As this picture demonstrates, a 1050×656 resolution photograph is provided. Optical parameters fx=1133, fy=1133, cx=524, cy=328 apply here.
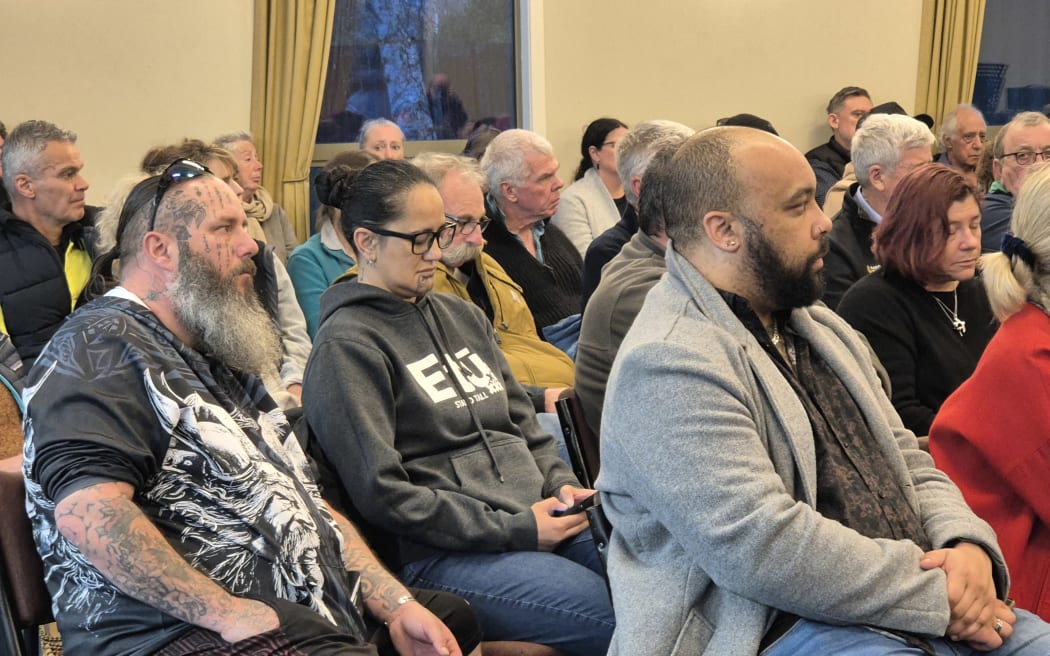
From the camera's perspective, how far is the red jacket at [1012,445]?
200 cm

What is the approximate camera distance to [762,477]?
158 centimetres

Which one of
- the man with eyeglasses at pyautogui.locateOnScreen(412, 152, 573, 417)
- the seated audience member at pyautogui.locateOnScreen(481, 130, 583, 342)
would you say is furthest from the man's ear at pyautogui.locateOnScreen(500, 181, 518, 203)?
the man with eyeglasses at pyautogui.locateOnScreen(412, 152, 573, 417)

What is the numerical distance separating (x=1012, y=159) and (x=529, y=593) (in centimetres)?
341

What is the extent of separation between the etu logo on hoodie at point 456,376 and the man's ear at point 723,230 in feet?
2.59

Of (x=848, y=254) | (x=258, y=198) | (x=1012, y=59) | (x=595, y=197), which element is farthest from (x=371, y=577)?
(x=1012, y=59)

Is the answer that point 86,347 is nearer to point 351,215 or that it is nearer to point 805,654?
point 351,215

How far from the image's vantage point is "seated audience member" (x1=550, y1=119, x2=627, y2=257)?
201 inches

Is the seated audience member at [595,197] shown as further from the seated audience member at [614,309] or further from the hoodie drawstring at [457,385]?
the hoodie drawstring at [457,385]

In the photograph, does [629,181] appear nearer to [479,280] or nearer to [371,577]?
[479,280]

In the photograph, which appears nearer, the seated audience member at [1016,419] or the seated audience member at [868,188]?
the seated audience member at [1016,419]

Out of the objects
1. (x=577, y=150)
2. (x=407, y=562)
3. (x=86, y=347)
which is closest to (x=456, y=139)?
(x=577, y=150)

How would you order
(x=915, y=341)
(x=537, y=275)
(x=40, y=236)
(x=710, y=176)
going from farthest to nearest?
(x=537, y=275), (x=40, y=236), (x=915, y=341), (x=710, y=176)

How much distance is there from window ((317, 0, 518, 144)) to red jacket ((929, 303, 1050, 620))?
4579 mm

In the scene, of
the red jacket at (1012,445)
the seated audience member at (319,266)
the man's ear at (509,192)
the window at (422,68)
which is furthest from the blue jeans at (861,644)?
the window at (422,68)
